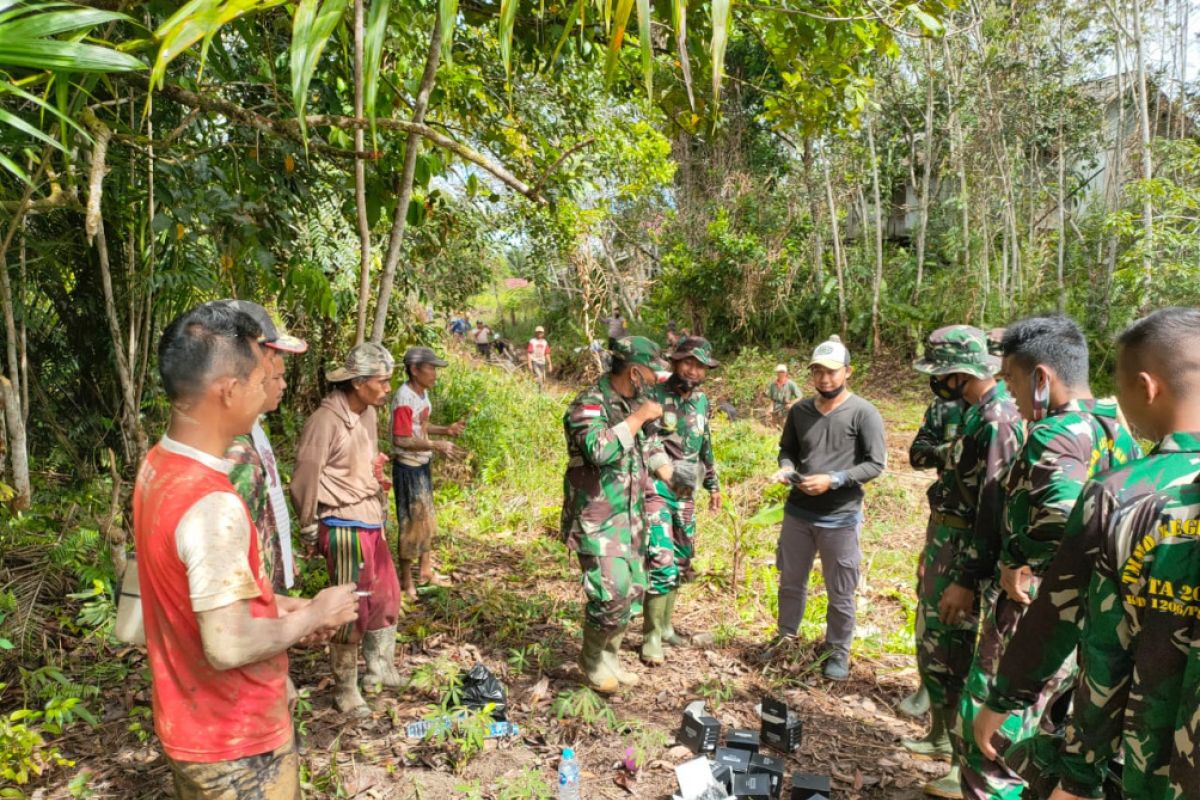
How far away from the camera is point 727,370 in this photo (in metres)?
18.4

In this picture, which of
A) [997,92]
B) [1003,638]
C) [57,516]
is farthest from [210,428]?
[997,92]

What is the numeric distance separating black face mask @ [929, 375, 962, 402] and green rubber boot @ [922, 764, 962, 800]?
1.72 meters

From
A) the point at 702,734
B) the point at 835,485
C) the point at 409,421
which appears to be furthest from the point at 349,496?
the point at 835,485

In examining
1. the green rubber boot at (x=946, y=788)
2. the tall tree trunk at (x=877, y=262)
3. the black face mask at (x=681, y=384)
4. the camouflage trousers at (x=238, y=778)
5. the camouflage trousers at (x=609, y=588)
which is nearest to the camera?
the camouflage trousers at (x=238, y=778)

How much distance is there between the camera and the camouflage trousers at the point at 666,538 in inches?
179

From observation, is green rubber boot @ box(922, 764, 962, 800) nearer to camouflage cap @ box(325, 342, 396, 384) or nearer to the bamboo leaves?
camouflage cap @ box(325, 342, 396, 384)

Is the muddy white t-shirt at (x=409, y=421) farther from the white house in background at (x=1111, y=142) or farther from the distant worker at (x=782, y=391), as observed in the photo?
the white house in background at (x=1111, y=142)

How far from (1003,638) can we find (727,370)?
15.9m

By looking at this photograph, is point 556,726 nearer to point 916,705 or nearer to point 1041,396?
point 916,705

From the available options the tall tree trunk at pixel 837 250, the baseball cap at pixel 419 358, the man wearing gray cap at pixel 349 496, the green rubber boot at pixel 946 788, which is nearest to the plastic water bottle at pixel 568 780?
the man wearing gray cap at pixel 349 496

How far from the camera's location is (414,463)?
5.54 meters

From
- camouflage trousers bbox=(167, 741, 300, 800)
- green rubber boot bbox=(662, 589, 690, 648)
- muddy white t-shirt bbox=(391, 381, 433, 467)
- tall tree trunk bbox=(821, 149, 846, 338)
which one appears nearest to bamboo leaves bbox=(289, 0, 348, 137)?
camouflage trousers bbox=(167, 741, 300, 800)

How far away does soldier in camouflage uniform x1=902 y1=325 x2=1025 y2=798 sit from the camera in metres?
2.98

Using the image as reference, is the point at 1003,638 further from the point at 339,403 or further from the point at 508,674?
the point at 339,403
